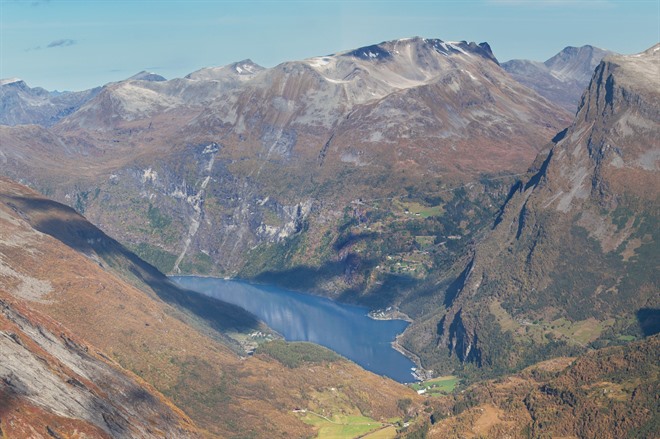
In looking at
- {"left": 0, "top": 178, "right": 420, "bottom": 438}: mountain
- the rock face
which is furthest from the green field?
the rock face

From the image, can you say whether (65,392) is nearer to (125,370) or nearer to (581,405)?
(125,370)

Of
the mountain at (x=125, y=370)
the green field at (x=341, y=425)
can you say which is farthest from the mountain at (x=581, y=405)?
the mountain at (x=125, y=370)

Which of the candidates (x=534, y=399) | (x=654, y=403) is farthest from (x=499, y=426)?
(x=654, y=403)

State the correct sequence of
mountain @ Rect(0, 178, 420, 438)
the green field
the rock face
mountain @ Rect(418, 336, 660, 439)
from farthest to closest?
1. the green field
2. mountain @ Rect(418, 336, 660, 439)
3. mountain @ Rect(0, 178, 420, 438)
4. the rock face

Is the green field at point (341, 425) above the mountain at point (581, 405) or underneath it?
underneath

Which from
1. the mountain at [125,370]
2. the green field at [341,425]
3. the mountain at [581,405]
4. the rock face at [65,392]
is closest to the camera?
the rock face at [65,392]

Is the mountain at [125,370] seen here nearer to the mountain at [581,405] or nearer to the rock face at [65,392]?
the rock face at [65,392]

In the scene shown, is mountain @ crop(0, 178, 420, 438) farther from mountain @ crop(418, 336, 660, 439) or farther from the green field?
mountain @ crop(418, 336, 660, 439)

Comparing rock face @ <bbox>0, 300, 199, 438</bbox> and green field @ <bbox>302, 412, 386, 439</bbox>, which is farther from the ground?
rock face @ <bbox>0, 300, 199, 438</bbox>

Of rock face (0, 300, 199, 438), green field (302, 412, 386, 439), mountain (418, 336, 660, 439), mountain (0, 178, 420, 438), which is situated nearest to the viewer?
rock face (0, 300, 199, 438)
